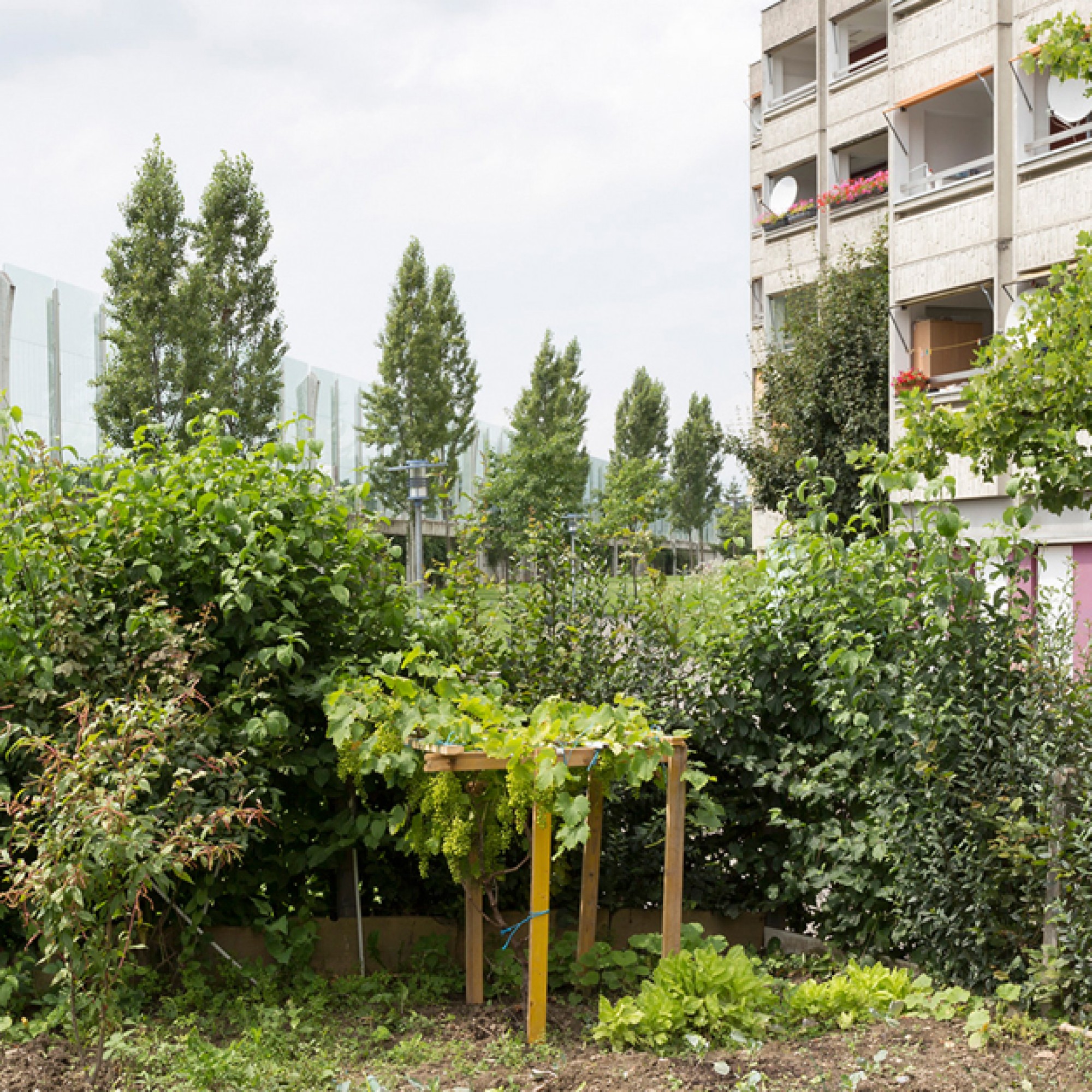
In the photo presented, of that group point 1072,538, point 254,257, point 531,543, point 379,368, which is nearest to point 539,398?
point 379,368

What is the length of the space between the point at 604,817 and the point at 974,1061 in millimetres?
1912

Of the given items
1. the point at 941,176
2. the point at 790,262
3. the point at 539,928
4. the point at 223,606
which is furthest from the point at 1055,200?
the point at 539,928

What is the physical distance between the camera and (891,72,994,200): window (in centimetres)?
2083

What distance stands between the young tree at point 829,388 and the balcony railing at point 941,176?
5.39 feet

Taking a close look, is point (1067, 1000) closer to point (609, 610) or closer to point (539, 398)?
point (609, 610)

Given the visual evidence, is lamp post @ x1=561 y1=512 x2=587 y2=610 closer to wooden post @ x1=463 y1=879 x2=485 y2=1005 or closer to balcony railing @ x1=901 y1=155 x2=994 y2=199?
wooden post @ x1=463 y1=879 x2=485 y2=1005

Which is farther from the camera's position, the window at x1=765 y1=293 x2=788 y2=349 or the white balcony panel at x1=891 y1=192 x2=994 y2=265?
the window at x1=765 y1=293 x2=788 y2=349

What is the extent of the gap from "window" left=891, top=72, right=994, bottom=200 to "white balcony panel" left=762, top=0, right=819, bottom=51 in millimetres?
6744

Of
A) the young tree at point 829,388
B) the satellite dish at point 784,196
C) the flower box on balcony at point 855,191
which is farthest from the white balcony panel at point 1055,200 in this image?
the satellite dish at point 784,196

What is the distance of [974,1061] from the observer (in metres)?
4.08

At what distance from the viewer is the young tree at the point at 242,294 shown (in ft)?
86.8

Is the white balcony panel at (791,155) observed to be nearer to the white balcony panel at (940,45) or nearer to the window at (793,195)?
the window at (793,195)

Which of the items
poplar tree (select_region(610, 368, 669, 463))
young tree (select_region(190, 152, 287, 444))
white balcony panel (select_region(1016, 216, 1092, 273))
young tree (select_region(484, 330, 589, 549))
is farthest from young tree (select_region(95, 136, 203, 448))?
poplar tree (select_region(610, 368, 669, 463))

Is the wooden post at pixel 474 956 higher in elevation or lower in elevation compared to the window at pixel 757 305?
lower
